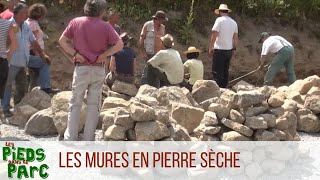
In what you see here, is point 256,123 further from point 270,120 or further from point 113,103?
point 113,103

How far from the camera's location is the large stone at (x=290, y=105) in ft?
24.6

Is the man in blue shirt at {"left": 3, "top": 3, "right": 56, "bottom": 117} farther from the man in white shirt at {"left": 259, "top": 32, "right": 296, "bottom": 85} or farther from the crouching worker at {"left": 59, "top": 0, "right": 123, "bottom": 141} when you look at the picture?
the man in white shirt at {"left": 259, "top": 32, "right": 296, "bottom": 85}

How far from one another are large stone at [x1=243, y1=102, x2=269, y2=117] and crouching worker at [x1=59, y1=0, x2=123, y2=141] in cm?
171

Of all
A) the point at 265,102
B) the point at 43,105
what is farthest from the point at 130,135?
the point at 43,105

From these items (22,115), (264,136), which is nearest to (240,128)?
(264,136)

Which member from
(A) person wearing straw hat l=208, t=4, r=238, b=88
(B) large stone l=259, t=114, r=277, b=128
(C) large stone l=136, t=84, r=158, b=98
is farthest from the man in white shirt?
(B) large stone l=259, t=114, r=277, b=128

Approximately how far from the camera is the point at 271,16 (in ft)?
52.1

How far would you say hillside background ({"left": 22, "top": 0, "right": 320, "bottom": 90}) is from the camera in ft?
45.2

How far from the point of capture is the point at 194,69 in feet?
30.1

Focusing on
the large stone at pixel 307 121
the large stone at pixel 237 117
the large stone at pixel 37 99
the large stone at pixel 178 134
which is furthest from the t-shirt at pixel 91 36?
the large stone at pixel 307 121

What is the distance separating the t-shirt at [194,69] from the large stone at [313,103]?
194 centimetres

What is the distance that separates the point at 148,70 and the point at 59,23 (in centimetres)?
582

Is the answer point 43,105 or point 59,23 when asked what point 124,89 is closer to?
point 43,105

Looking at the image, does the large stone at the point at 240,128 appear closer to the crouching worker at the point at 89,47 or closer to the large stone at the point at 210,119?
the large stone at the point at 210,119
